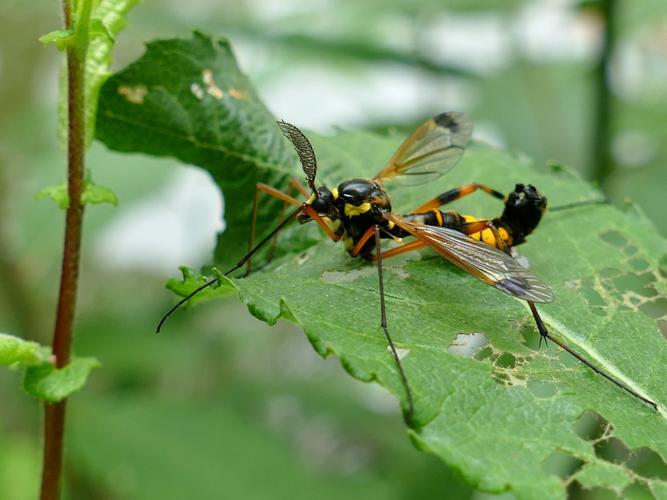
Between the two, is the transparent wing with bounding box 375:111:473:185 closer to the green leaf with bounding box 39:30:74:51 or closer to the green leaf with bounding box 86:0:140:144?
the green leaf with bounding box 86:0:140:144

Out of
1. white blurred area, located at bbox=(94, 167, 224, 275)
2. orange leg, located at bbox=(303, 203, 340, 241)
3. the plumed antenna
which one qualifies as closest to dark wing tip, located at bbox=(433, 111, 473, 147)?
orange leg, located at bbox=(303, 203, 340, 241)

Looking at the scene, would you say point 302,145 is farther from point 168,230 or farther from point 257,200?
point 168,230

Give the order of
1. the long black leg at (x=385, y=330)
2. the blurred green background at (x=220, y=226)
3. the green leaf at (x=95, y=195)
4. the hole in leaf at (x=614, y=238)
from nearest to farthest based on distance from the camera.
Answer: the long black leg at (x=385, y=330) → the green leaf at (x=95, y=195) → the hole in leaf at (x=614, y=238) → the blurred green background at (x=220, y=226)

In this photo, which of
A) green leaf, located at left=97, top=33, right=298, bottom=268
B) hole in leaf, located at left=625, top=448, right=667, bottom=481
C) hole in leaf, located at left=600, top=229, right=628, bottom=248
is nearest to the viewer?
hole in leaf, located at left=625, top=448, right=667, bottom=481

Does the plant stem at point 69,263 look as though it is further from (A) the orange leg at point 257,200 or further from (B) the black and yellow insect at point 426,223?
(A) the orange leg at point 257,200

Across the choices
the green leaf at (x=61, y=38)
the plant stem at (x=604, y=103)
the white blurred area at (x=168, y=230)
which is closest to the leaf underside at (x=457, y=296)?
the green leaf at (x=61, y=38)
